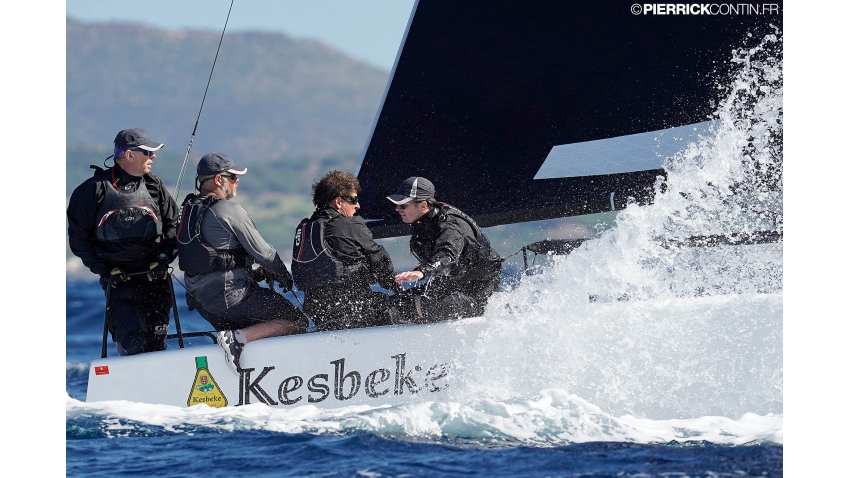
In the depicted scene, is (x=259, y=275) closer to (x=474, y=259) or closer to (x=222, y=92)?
(x=474, y=259)

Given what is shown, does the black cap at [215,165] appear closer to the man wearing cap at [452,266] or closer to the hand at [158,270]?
the hand at [158,270]

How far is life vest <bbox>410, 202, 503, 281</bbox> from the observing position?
3896 millimetres

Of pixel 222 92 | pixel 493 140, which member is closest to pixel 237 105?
pixel 222 92

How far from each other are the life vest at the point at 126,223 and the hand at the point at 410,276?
1.08m

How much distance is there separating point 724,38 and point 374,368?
2079mm

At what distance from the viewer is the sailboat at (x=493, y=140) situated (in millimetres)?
3828

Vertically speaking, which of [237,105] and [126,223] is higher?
[237,105]

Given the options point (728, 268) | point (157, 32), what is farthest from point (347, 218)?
point (157, 32)

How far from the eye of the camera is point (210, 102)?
266 ft

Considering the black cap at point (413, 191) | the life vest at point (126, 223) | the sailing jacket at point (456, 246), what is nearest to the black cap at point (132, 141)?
the life vest at point (126, 223)

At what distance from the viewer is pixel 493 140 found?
14.6 ft

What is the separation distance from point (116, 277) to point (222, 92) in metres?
83.9

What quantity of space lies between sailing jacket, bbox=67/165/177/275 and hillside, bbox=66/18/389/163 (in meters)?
52.5

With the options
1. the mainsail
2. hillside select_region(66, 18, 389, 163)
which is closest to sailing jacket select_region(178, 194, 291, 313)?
the mainsail
